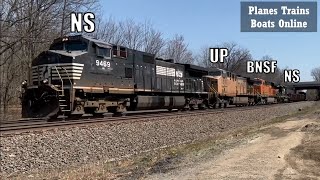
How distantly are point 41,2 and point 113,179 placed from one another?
2478cm

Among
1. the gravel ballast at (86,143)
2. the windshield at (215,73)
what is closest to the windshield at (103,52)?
the gravel ballast at (86,143)

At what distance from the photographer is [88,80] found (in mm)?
17734

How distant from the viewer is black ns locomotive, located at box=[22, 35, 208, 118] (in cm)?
1659

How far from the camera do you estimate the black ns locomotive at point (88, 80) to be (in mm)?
16594

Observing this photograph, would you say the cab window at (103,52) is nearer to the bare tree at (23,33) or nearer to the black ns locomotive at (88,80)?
the black ns locomotive at (88,80)

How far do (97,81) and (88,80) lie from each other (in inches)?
25.7

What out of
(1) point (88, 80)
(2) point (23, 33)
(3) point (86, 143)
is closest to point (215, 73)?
(2) point (23, 33)

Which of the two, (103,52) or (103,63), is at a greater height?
(103,52)

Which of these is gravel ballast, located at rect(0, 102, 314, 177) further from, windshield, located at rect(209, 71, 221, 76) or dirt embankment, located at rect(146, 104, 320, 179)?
windshield, located at rect(209, 71, 221, 76)

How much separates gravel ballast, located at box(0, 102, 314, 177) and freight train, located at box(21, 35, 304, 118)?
2.58 m

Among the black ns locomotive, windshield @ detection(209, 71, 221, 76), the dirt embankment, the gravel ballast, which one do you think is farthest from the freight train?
the dirt embankment

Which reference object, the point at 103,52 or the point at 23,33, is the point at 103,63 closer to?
the point at 103,52

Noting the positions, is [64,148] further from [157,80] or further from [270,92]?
[270,92]

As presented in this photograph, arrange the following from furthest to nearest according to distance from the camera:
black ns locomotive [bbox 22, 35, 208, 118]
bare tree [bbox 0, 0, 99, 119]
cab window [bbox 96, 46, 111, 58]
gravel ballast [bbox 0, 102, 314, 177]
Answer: bare tree [bbox 0, 0, 99, 119] → cab window [bbox 96, 46, 111, 58] → black ns locomotive [bbox 22, 35, 208, 118] → gravel ballast [bbox 0, 102, 314, 177]
